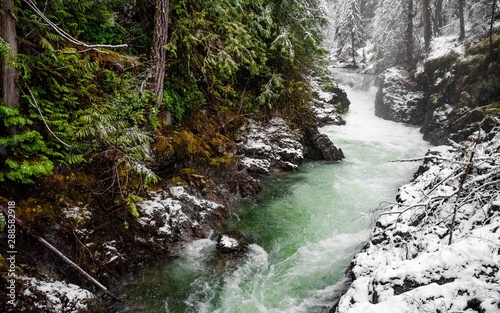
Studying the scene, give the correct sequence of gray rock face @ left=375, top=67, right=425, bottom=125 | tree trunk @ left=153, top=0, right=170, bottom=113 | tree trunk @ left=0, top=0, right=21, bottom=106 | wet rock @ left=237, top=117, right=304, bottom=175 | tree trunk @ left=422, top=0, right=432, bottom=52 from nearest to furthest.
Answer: tree trunk @ left=0, top=0, right=21, bottom=106
tree trunk @ left=153, top=0, right=170, bottom=113
wet rock @ left=237, top=117, right=304, bottom=175
gray rock face @ left=375, top=67, right=425, bottom=125
tree trunk @ left=422, top=0, right=432, bottom=52

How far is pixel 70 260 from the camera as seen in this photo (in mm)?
5492

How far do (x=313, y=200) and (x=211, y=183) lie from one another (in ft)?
12.3

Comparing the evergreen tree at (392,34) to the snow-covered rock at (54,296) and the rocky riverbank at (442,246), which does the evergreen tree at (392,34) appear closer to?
the rocky riverbank at (442,246)

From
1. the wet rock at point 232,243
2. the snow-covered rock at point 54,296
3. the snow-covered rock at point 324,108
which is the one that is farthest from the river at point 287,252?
the snow-covered rock at point 324,108

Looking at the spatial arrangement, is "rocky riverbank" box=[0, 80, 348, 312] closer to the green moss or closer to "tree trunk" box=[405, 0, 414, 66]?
the green moss

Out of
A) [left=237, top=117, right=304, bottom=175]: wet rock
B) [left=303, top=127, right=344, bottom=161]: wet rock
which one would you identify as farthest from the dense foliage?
[left=303, top=127, right=344, bottom=161]: wet rock

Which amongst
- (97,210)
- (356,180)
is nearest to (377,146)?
(356,180)

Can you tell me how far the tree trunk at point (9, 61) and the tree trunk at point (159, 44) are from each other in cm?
345

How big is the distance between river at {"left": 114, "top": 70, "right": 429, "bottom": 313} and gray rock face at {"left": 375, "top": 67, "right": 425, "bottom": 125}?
1030cm

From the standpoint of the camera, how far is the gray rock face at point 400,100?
2192 cm

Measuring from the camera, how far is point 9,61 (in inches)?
190

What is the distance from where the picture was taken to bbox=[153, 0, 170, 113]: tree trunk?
8062 mm

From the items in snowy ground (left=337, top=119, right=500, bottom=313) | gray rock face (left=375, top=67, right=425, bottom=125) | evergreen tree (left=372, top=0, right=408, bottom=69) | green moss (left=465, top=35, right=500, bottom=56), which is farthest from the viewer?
evergreen tree (left=372, top=0, right=408, bottom=69)

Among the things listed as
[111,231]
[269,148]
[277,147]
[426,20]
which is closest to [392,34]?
[426,20]
